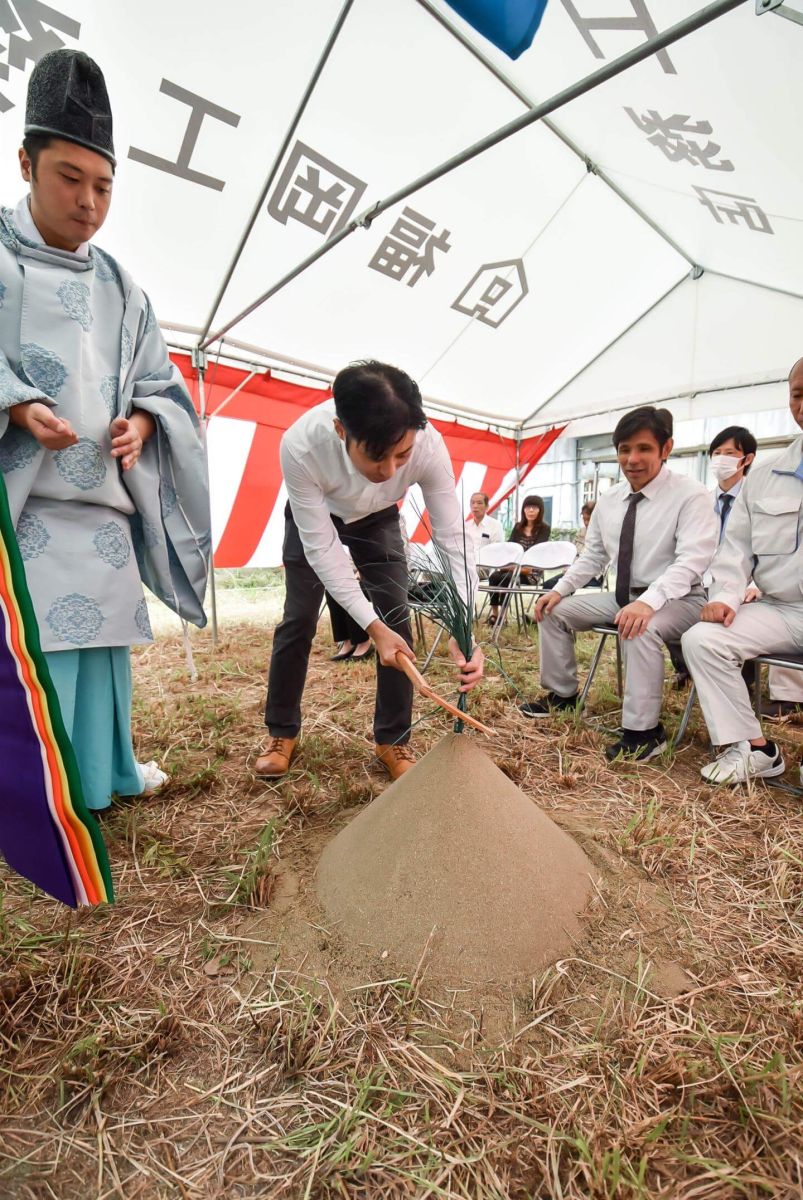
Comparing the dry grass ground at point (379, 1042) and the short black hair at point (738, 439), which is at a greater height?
the short black hair at point (738, 439)

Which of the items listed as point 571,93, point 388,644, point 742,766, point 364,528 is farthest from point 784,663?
point 571,93

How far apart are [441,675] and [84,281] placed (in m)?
2.65

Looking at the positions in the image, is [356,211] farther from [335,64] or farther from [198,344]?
[198,344]

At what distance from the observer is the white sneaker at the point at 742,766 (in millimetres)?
1979

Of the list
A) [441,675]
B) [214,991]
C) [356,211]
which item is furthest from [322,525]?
[356,211]

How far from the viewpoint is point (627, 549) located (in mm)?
2641

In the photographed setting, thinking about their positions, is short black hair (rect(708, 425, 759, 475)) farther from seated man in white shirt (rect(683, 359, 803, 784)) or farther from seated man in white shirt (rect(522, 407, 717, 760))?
seated man in white shirt (rect(683, 359, 803, 784))

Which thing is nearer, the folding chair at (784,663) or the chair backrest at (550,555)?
the folding chair at (784,663)

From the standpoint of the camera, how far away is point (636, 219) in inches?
170

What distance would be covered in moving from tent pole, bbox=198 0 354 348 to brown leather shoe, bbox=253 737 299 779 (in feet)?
9.81

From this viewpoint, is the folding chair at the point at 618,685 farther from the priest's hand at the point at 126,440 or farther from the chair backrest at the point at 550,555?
the priest's hand at the point at 126,440

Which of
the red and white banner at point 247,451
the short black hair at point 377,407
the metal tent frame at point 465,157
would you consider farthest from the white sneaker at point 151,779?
the red and white banner at point 247,451

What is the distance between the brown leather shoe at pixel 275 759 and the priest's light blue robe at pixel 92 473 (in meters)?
0.43

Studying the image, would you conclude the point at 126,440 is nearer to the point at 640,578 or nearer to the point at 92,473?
the point at 92,473
